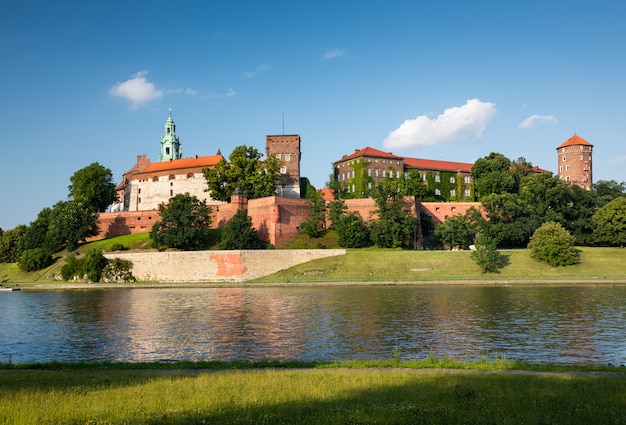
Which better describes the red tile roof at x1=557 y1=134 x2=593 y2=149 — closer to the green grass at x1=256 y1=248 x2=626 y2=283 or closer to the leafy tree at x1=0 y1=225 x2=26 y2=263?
the green grass at x1=256 y1=248 x2=626 y2=283

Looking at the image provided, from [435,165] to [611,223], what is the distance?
35.1 m

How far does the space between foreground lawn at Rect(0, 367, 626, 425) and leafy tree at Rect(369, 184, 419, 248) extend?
46.8 m

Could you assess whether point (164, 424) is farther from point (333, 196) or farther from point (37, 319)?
point (333, 196)

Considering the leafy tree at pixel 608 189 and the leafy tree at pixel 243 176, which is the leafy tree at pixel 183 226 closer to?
the leafy tree at pixel 243 176

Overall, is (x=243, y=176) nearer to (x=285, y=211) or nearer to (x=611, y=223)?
→ (x=285, y=211)

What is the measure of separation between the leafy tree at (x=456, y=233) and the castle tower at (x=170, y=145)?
204 ft

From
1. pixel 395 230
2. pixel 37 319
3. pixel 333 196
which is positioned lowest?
pixel 37 319

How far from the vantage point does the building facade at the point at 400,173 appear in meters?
84.3

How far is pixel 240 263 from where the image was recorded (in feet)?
176

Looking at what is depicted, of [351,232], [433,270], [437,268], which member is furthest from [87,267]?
[437,268]

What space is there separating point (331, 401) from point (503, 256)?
157 feet

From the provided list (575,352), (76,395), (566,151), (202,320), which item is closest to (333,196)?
(566,151)

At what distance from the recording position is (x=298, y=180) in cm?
8088

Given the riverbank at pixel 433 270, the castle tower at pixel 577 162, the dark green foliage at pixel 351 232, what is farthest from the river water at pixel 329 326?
the castle tower at pixel 577 162
